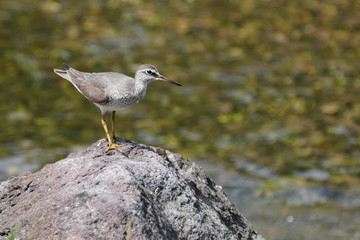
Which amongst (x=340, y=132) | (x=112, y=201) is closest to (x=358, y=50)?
(x=340, y=132)

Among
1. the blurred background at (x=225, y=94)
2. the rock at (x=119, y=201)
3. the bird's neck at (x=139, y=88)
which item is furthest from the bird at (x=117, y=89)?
the blurred background at (x=225, y=94)

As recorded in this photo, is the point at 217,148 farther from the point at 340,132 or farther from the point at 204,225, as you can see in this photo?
the point at 204,225

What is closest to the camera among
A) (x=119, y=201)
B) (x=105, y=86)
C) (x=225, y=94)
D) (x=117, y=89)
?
(x=119, y=201)

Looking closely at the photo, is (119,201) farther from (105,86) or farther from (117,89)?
(105,86)

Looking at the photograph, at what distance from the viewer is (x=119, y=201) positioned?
4.30 metres

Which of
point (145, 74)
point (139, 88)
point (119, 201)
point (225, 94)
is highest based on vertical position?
point (225, 94)

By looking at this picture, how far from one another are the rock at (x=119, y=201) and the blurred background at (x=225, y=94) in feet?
13.1

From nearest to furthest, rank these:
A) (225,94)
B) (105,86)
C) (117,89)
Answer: (117,89) < (105,86) < (225,94)

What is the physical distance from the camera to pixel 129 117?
11453 millimetres

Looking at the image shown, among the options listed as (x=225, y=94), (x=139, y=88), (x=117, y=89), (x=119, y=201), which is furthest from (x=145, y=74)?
(x=225, y=94)

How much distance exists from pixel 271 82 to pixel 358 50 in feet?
8.28

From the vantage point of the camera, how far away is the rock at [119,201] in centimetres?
425

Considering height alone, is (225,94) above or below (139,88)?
above

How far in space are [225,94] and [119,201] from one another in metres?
8.03
